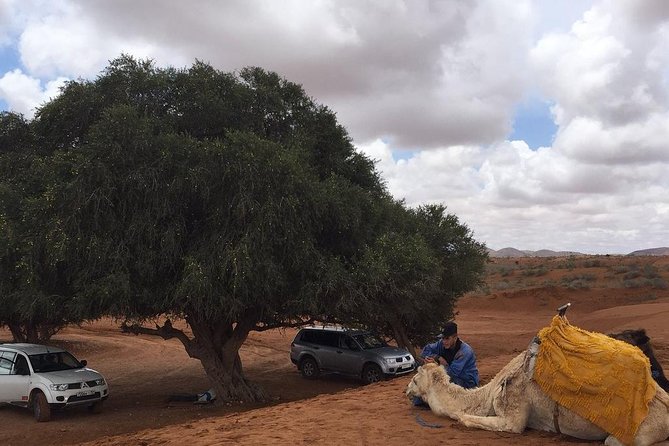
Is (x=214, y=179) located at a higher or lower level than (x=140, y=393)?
higher

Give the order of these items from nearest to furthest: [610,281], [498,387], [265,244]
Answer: [498,387]
[265,244]
[610,281]

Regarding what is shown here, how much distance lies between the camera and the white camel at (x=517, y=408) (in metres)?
6.80

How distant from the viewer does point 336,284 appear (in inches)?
574

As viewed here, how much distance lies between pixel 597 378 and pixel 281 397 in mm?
13363

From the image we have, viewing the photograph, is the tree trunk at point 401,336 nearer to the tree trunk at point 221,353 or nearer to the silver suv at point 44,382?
the tree trunk at point 221,353

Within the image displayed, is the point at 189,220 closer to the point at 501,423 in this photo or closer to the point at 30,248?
the point at 30,248

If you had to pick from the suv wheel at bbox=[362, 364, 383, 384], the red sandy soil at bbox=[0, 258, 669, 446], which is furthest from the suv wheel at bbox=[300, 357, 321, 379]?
the suv wheel at bbox=[362, 364, 383, 384]

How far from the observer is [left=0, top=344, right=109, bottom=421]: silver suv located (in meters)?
15.1

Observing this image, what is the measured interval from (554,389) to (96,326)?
42129 millimetres

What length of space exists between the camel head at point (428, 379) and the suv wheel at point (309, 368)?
13.1 meters

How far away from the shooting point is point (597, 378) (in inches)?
275

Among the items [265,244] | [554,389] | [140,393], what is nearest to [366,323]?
[265,244]

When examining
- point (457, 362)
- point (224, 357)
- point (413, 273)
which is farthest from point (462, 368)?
point (224, 357)

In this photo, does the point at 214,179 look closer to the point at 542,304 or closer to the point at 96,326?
the point at 96,326
